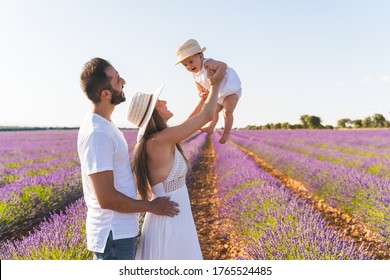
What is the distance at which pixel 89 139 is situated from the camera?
136cm

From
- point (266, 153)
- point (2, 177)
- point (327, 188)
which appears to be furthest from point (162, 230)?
point (266, 153)

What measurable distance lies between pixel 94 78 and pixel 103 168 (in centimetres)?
41

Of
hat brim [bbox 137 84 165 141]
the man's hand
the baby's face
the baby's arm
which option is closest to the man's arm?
the man's hand

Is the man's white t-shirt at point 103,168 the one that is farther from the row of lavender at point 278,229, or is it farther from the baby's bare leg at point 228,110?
the row of lavender at point 278,229

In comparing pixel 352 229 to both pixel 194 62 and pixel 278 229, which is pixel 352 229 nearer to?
pixel 278 229

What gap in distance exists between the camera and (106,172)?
1342mm

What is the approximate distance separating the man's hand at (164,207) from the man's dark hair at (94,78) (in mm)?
589

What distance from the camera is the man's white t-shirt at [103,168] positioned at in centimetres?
135

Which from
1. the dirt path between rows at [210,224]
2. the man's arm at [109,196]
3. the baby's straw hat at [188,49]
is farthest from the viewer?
the dirt path between rows at [210,224]

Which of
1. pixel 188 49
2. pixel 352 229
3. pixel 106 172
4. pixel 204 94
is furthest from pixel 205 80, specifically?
pixel 352 229

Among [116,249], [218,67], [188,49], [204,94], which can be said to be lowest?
[116,249]

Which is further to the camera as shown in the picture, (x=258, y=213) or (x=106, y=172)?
(x=258, y=213)

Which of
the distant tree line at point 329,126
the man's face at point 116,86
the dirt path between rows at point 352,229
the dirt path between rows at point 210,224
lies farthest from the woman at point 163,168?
the distant tree line at point 329,126
